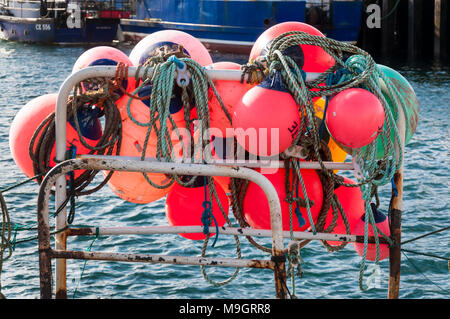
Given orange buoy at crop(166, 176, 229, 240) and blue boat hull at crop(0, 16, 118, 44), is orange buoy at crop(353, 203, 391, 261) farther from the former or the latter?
blue boat hull at crop(0, 16, 118, 44)

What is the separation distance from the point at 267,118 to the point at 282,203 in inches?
28.4

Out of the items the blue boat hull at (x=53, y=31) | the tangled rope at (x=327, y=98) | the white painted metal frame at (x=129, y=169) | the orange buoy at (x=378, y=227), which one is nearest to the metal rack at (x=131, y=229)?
the white painted metal frame at (x=129, y=169)

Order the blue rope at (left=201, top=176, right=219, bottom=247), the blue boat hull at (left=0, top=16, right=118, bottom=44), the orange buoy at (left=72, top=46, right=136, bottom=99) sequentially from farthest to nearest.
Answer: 1. the blue boat hull at (left=0, top=16, right=118, bottom=44)
2. the orange buoy at (left=72, top=46, right=136, bottom=99)
3. the blue rope at (left=201, top=176, right=219, bottom=247)

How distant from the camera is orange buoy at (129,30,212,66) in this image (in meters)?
4.49

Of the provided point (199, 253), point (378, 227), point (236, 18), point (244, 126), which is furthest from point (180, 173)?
point (236, 18)

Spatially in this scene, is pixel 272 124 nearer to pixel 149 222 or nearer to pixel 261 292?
pixel 261 292

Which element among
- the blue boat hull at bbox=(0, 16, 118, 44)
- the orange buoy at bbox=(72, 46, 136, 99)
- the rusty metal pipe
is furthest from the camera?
the blue boat hull at bbox=(0, 16, 118, 44)

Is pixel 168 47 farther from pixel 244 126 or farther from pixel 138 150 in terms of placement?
pixel 244 126

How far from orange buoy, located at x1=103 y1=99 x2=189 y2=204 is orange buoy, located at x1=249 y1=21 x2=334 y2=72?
83 centimetres

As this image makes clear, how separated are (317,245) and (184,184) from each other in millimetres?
4302

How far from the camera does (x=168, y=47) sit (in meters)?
4.47

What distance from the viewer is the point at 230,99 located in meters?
4.15

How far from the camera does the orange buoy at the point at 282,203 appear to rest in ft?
13.7

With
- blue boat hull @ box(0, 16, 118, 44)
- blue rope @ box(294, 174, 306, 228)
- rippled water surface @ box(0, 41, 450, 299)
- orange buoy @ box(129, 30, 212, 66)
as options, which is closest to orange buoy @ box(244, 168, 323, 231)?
blue rope @ box(294, 174, 306, 228)
